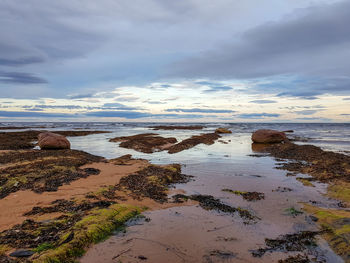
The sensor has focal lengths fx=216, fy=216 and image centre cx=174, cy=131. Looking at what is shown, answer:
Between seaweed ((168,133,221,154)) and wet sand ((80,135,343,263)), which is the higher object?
seaweed ((168,133,221,154))

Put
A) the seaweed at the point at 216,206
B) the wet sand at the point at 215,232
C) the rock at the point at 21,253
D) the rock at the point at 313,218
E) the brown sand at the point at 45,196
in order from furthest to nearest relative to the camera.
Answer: the seaweed at the point at 216,206 < the rock at the point at 313,218 < the brown sand at the point at 45,196 < the wet sand at the point at 215,232 < the rock at the point at 21,253

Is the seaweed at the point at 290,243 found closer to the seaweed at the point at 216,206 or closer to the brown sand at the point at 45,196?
the seaweed at the point at 216,206

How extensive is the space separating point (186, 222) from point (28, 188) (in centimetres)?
655

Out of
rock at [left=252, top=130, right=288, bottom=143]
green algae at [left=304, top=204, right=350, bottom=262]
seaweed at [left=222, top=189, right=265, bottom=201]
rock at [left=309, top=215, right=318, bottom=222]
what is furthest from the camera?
rock at [left=252, top=130, right=288, bottom=143]

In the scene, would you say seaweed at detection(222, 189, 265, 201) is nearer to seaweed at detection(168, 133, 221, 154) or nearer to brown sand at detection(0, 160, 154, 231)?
brown sand at detection(0, 160, 154, 231)

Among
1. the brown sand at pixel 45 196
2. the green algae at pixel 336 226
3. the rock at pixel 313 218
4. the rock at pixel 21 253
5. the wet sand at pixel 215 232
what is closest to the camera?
the rock at pixel 21 253

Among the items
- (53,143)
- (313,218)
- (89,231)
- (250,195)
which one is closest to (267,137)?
(250,195)

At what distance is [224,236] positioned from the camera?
18.0 ft

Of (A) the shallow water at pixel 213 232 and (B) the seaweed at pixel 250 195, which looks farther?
(B) the seaweed at pixel 250 195

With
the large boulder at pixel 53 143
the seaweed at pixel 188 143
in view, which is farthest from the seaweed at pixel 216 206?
the large boulder at pixel 53 143

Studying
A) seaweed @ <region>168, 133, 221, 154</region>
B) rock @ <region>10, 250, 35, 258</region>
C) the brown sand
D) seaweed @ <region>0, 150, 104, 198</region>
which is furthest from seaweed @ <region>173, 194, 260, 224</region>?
seaweed @ <region>168, 133, 221, 154</region>

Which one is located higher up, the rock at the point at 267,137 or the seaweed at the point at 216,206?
the rock at the point at 267,137

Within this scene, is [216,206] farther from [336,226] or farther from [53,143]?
[53,143]

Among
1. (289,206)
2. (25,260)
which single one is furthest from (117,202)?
(289,206)
